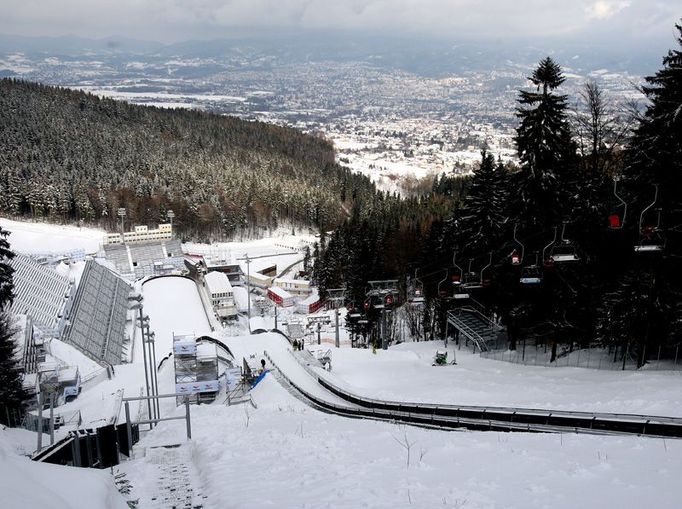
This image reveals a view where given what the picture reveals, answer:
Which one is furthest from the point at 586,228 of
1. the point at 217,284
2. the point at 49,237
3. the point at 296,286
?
the point at 49,237

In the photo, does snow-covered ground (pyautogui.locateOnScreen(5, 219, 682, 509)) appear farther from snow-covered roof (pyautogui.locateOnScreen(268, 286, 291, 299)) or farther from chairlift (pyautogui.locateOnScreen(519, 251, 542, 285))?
snow-covered roof (pyautogui.locateOnScreen(268, 286, 291, 299))

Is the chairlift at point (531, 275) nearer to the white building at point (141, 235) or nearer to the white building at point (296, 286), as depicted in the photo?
the white building at point (296, 286)

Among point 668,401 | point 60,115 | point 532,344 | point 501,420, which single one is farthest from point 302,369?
point 60,115

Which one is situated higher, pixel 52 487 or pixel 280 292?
pixel 52 487

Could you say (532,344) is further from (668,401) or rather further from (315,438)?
(315,438)

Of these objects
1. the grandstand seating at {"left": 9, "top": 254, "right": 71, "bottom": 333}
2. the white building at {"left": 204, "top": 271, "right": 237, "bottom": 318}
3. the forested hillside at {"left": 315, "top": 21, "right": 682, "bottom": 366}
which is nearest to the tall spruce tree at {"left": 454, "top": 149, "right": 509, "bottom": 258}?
the forested hillside at {"left": 315, "top": 21, "right": 682, "bottom": 366}

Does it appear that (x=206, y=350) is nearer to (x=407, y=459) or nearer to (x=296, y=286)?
(x=407, y=459)

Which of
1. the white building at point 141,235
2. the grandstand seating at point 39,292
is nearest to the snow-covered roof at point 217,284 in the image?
the grandstand seating at point 39,292
